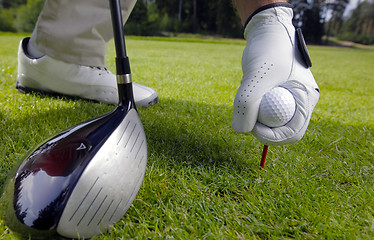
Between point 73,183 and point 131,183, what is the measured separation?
18cm

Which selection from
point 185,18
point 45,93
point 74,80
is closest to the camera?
point 74,80

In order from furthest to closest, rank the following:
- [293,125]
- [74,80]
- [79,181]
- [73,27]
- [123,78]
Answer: [74,80] < [73,27] < [293,125] < [123,78] < [79,181]

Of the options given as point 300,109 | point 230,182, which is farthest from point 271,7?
point 230,182

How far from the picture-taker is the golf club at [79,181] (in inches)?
29.6

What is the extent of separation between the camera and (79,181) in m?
0.78

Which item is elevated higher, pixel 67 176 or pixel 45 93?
pixel 67 176

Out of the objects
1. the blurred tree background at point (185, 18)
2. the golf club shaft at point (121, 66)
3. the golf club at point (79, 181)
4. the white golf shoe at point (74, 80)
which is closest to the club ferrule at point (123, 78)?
the golf club shaft at point (121, 66)

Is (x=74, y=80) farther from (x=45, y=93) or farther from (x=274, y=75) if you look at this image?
(x=274, y=75)

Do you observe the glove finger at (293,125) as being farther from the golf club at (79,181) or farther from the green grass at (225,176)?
the golf club at (79,181)

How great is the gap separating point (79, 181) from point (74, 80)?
148cm

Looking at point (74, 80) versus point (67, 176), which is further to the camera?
point (74, 80)

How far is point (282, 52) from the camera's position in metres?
1.24

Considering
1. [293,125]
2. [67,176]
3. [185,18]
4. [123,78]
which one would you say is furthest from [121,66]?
[185,18]

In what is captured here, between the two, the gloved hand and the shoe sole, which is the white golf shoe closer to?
the shoe sole
